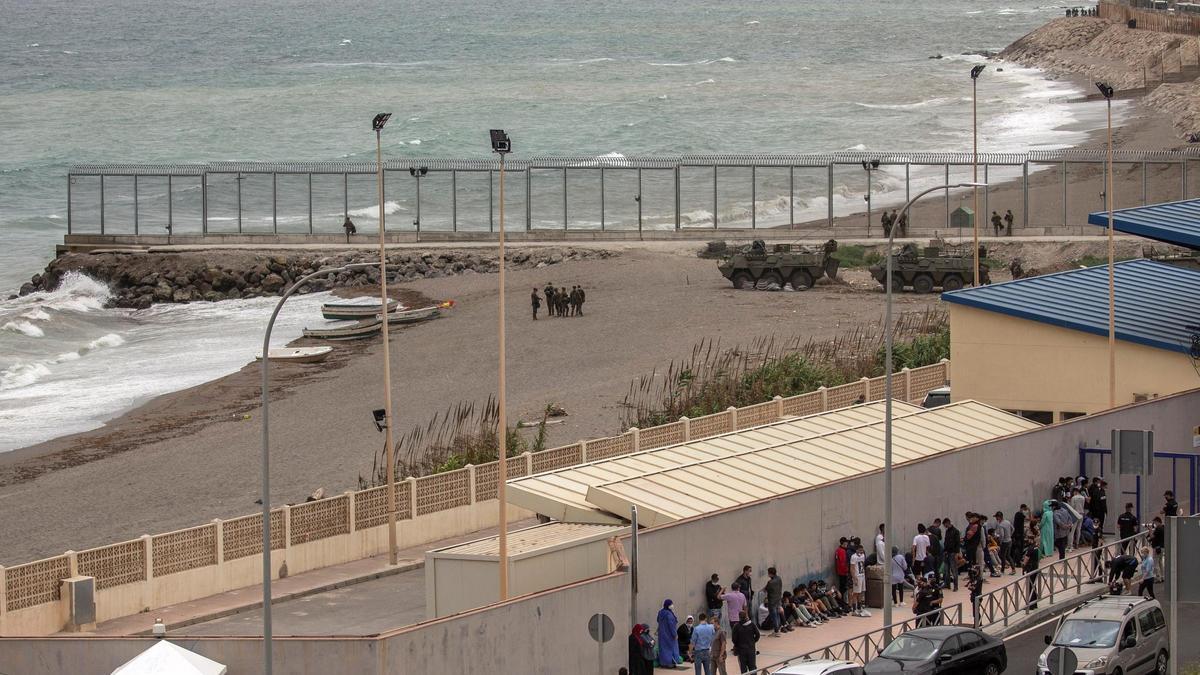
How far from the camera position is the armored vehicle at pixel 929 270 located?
195 ft

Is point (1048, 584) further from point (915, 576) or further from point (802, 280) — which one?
point (802, 280)

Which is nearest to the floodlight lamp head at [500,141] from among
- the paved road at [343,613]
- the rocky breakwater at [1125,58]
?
the paved road at [343,613]

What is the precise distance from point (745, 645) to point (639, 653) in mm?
1346

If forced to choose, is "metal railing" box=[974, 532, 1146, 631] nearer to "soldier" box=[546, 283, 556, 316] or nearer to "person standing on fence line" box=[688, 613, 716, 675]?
"person standing on fence line" box=[688, 613, 716, 675]

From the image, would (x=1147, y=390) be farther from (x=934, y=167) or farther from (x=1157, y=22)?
(x=1157, y=22)

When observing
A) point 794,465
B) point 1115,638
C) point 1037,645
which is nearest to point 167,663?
point 1115,638

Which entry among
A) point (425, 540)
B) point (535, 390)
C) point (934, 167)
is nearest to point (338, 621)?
point (425, 540)

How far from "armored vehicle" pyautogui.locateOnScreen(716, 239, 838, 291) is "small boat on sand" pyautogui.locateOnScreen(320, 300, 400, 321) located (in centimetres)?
1174

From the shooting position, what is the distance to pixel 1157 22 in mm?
133500

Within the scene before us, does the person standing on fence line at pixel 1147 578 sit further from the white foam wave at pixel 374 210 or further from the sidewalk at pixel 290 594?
the white foam wave at pixel 374 210

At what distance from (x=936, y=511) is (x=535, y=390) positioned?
62.3ft

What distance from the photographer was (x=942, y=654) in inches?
827

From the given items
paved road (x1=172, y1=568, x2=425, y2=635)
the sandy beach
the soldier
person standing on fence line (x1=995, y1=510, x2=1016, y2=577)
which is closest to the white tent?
paved road (x1=172, y1=568, x2=425, y2=635)

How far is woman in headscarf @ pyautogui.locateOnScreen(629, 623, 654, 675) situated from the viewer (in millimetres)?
22844
